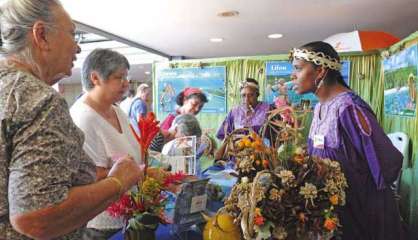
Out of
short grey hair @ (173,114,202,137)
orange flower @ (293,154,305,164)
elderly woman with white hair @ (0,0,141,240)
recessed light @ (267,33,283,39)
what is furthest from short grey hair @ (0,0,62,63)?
recessed light @ (267,33,283,39)

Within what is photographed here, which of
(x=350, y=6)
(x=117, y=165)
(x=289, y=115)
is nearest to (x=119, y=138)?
(x=117, y=165)

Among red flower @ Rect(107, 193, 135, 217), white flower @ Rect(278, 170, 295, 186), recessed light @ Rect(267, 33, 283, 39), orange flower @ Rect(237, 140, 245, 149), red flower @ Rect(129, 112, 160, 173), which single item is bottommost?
red flower @ Rect(107, 193, 135, 217)

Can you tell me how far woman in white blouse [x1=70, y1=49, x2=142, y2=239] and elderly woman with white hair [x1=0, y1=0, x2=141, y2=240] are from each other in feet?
1.64

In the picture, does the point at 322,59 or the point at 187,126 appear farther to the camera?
the point at 187,126

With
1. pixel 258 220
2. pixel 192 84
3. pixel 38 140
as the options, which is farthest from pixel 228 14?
pixel 38 140

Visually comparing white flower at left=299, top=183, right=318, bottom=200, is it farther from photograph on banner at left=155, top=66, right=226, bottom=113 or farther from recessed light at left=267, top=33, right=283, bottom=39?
recessed light at left=267, top=33, right=283, bottom=39

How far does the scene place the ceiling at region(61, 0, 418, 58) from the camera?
307 cm

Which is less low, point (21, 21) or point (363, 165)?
point (21, 21)

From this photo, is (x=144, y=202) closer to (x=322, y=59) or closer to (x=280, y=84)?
(x=322, y=59)

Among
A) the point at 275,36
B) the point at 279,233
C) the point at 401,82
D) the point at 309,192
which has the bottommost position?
the point at 279,233

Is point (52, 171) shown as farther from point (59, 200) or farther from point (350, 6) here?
point (350, 6)

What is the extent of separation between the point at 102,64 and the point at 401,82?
200 centimetres

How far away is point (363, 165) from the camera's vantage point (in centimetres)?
133

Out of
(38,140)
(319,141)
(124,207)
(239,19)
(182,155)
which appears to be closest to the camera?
(38,140)
